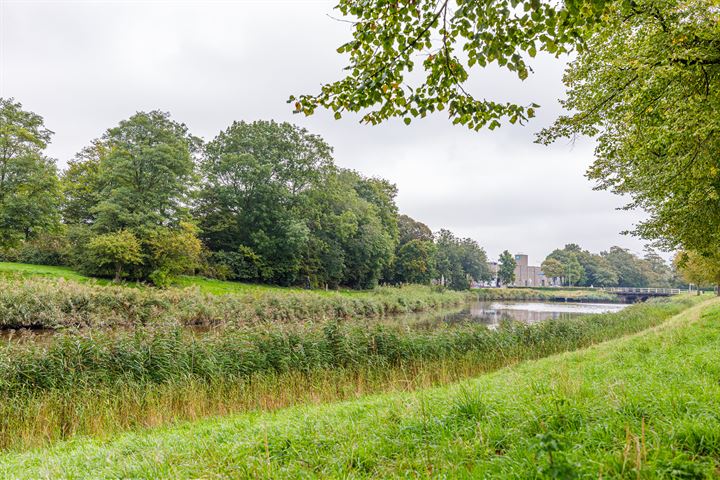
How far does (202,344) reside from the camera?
9211 mm

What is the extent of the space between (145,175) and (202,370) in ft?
74.4

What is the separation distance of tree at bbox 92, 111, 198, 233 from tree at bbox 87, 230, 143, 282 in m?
1.59

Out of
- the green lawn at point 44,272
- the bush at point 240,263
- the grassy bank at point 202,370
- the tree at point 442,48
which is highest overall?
the tree at point 442,48

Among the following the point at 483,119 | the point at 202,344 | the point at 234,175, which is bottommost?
the point at 202,344

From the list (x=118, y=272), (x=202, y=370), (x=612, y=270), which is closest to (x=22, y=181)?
(x=118, y=272)

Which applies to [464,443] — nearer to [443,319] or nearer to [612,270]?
[443,319]

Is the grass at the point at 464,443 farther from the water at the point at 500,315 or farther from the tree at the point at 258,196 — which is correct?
the tree at the point at 258,196

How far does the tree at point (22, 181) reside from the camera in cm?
2139

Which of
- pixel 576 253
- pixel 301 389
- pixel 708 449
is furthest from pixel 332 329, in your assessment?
pixel 576 253

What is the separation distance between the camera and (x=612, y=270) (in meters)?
90.6

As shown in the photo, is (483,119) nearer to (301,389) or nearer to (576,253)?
(301,389)

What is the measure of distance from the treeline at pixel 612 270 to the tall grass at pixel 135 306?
80358mm

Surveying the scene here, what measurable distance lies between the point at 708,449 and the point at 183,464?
13.0 ft

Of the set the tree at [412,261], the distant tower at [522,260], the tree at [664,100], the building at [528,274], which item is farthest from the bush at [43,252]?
the distant tower at [522,260]
